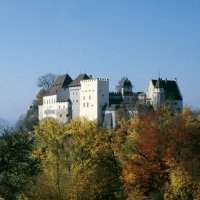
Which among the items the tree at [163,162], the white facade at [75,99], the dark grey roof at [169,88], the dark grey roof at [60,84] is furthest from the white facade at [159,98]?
the tree at [163,162]

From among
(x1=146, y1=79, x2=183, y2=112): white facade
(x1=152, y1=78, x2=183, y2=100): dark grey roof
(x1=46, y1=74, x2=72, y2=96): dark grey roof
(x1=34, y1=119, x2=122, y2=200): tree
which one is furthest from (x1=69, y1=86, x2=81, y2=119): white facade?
(x1=34, y1=119, x2=122, y2=200): tree

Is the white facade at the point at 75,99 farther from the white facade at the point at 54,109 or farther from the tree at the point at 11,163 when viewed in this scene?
the tree at the point at 11,163

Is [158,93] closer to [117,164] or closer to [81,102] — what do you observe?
[81,102]

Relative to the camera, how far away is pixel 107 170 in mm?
35719

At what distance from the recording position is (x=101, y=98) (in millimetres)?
89000

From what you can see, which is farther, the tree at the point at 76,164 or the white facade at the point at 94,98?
the white facade at the point at 94,98

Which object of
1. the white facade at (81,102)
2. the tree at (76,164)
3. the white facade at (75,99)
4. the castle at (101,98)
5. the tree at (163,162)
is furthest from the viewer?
the white facade at (75,99)

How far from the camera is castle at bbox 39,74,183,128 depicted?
277ft

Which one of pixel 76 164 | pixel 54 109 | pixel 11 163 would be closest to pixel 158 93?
pixel 54 109

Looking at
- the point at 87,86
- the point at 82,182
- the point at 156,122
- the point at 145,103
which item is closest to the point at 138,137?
the point at 156,122

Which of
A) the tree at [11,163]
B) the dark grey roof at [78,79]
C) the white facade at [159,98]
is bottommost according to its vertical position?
the tree at [11,163]

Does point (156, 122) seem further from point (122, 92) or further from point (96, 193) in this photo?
point (122, 92)

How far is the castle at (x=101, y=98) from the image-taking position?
8444 centimetres

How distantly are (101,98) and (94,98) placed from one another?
1.01 m
